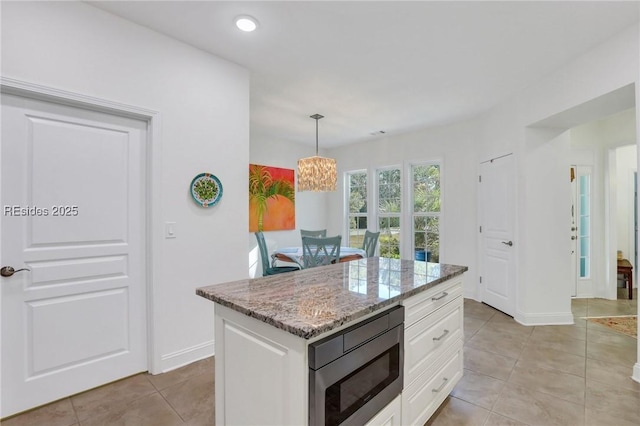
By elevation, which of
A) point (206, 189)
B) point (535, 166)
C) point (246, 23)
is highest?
point (246, 23)

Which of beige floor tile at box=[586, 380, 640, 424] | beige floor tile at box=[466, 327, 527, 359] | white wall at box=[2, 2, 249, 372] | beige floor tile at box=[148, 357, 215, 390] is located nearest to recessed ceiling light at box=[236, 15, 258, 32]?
white wall at box=[2, 2, 249, 372]

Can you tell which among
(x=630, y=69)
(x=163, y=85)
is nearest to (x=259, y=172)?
(x=163, y=85)

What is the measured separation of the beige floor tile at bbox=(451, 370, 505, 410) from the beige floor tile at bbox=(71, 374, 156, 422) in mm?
2168

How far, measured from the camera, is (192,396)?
2.02 metres

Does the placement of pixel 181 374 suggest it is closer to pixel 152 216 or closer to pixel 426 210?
pixel 152 216

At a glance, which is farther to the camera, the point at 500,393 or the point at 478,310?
the point at 478,310

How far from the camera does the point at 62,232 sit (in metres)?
2.00

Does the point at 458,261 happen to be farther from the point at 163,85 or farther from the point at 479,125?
the point at 163,85

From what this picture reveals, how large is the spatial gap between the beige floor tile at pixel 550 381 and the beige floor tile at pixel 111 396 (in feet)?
8.82

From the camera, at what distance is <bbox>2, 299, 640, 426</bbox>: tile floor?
1.81m

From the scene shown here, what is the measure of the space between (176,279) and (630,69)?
386 centimetres

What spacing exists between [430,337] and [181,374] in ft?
6.16

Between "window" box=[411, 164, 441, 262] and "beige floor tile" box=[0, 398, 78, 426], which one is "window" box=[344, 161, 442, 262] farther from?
"beige floor tile" box=[0, 398, 78, 426]

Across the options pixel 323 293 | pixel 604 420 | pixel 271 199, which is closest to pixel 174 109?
pixel 323 293
